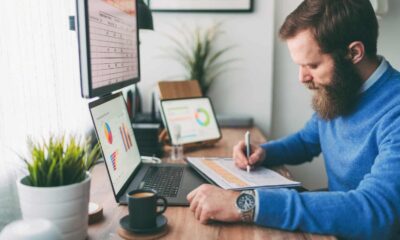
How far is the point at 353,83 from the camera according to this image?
1.30 meters

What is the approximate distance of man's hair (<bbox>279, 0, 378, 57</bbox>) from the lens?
1.23 metres

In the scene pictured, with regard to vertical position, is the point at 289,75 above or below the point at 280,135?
above

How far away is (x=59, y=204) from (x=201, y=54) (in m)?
1.75

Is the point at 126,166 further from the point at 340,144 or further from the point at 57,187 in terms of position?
the point at 340,144

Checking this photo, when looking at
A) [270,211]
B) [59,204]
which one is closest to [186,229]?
[270,211]

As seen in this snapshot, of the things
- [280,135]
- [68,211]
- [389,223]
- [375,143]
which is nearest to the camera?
[68,211]

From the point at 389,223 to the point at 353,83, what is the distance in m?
0.51

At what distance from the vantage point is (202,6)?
2.41m

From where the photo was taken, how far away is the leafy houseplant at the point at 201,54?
2.42 meters

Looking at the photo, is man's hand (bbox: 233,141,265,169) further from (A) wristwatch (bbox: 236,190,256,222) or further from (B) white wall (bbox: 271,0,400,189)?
(B) white wall (bbox: 271,0,400,189)

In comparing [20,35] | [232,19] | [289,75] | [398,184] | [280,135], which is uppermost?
[232,19]

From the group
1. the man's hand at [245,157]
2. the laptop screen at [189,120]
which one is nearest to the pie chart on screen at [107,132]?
the man's hand at [245,157]

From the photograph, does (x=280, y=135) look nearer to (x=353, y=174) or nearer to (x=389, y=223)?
(x=353, y=174)

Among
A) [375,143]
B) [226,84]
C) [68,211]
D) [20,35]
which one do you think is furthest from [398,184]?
[226,84]
